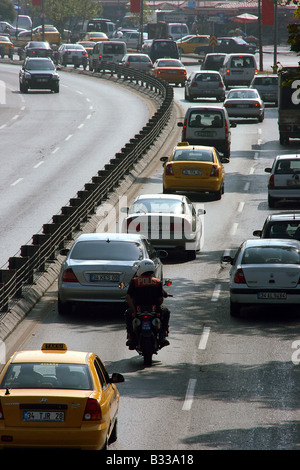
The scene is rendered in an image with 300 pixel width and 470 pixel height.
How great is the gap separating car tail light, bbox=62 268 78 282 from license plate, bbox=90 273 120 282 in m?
0.30

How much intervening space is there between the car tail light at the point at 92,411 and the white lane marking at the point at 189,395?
119 inches

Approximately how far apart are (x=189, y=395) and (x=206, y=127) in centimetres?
2536

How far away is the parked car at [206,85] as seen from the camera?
188 feet

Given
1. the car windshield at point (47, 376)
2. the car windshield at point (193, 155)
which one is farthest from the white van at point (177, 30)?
the car windshield at point (47, 376)

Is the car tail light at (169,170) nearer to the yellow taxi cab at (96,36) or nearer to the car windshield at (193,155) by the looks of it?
the car windshield at (193,155)

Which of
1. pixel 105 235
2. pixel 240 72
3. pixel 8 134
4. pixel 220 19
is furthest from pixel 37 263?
pixel 220 19

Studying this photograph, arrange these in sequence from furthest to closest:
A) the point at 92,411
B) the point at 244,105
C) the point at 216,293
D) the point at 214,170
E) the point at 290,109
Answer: the point at 244,105 → the point at 290,109 → the point at 214,170 → the point at 216,293 → the point at 92,411

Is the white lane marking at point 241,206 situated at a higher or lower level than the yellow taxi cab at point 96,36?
higher

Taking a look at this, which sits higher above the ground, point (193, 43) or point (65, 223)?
point (65, 223)

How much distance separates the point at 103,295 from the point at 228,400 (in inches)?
195

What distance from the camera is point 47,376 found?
1050cm

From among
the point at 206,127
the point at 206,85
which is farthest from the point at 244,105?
the point at 206,127

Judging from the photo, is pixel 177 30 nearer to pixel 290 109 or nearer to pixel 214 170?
pixel 290 109

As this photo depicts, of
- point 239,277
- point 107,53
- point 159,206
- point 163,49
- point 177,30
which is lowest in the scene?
point 177,30
